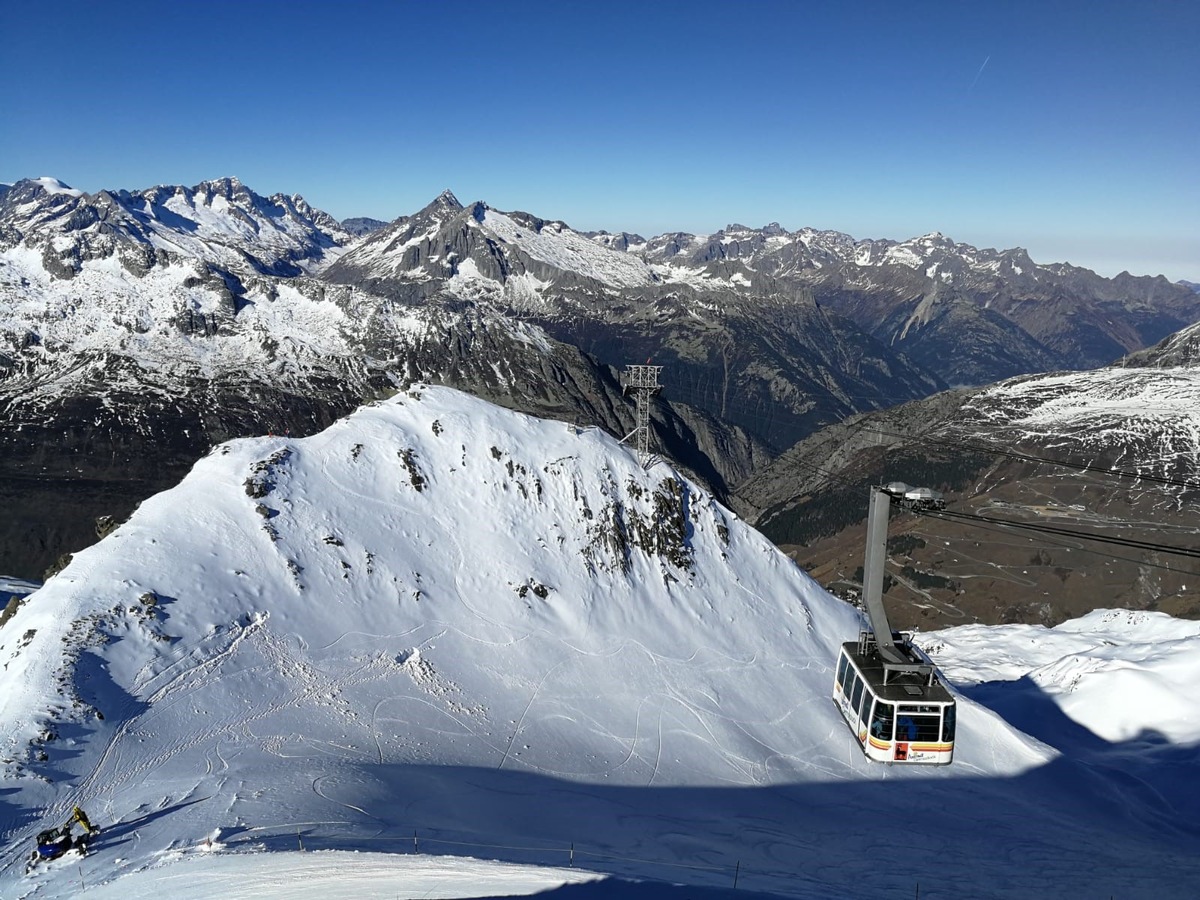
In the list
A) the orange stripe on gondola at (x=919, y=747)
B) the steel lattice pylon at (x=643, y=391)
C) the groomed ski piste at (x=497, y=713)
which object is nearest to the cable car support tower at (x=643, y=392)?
the steel lattice pylon at (x=643, y=391)

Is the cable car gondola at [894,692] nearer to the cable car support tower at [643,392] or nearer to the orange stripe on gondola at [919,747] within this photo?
the orange stripe on gondola at [919,747]

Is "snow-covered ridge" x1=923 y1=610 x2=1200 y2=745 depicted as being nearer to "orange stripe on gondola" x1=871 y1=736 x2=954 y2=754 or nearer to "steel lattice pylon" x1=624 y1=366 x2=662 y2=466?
"steel lattice pylon" x1=624 y1=366 x2=662 y2=466

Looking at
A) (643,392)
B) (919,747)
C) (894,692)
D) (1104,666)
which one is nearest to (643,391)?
(643,392)

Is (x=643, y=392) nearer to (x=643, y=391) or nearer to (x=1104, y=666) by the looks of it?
(x=643, y=391)

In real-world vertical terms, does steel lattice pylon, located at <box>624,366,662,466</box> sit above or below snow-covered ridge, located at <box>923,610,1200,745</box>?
above

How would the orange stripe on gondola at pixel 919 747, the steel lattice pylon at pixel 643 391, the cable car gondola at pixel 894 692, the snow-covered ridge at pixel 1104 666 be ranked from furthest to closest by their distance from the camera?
1. the steel lattice pylon at pixel 643 391
2. the snow-covered ridge at pixel 1104 666
3. the orange stripe on gondola at pixel 919 747
4. the cable car gondola at pixel 894 692

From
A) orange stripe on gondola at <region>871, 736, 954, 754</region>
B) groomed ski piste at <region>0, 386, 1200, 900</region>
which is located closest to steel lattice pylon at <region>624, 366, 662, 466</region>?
groomed ski piste at <region>0, 386, 1200, 900</region>
